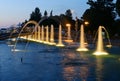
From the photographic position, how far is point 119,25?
86125 millimetres

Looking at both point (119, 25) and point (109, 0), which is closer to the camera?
point (119, 25)

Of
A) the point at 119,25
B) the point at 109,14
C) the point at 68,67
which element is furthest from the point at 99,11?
the point at 68,67

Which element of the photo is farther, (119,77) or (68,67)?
(68,67)

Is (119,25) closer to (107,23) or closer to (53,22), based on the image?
(107,23)

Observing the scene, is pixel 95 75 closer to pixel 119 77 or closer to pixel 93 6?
pixel 119 77

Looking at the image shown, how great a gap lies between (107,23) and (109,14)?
3.20 metres

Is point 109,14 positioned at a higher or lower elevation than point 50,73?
higher

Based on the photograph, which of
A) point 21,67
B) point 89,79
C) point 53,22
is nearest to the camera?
point 89,79

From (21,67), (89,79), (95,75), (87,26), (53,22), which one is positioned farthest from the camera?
(53,22)

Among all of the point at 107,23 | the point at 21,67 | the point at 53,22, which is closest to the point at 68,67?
the point at 21,67

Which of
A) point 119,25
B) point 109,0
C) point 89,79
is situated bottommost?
point 89,79

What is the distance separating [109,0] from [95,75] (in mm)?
80099

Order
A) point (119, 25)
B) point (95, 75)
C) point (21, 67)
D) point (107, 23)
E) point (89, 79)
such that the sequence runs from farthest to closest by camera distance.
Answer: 1. point (107, 23)
2. point (119, 25)
3. point (21, 67)
4. point (95, 75)
5. point (89, 79)

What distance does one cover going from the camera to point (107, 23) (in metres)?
93.9
